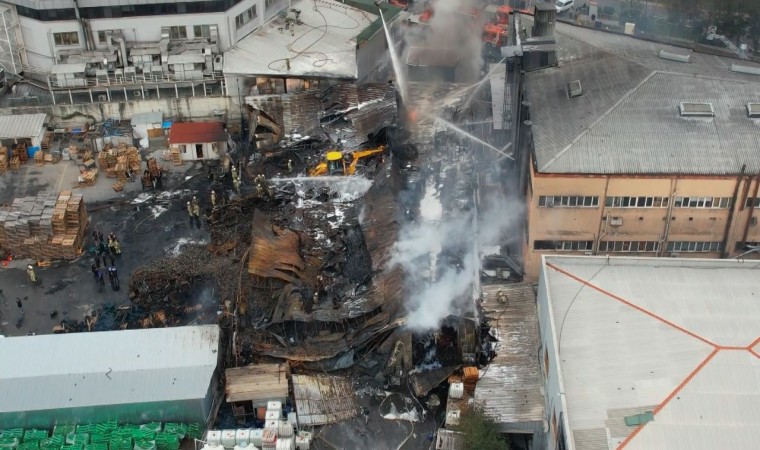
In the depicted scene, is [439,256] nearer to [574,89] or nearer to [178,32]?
[574,89]

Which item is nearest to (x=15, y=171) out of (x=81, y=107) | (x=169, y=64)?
(x=81, y=107)

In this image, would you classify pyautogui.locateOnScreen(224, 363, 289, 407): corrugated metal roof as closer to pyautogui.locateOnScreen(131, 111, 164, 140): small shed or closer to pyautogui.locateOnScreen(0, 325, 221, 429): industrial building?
pyautogui.locateOnScreen(0, 325, 221, 429): industrial building

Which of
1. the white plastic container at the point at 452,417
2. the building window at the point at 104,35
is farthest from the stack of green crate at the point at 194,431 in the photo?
the building window at the point at 104,35

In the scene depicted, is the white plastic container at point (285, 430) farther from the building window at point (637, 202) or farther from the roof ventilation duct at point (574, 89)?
the roof ventilation duct at point (574, 89)

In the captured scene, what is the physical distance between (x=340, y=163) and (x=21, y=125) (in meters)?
21.1

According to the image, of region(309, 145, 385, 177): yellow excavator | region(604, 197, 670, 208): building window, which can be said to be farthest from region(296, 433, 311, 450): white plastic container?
region(309, 145, 385, 177): yellow excavator

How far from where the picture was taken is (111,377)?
3928cm

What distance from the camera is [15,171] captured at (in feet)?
186

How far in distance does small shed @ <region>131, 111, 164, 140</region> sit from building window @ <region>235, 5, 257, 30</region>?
343 inches

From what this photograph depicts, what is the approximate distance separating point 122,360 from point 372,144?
2056 centimetres

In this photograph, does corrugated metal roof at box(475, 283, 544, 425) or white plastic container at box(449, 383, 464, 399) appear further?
white plastic container at box(449, 383, 464, 399)

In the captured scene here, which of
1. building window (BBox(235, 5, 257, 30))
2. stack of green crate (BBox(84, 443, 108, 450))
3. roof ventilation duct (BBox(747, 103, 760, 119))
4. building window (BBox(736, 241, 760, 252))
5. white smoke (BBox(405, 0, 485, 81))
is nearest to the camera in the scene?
stack of green crate (BBox(84, 443, 108, 450))

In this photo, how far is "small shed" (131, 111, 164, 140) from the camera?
59.0 meters

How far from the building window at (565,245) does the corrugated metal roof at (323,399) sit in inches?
448
